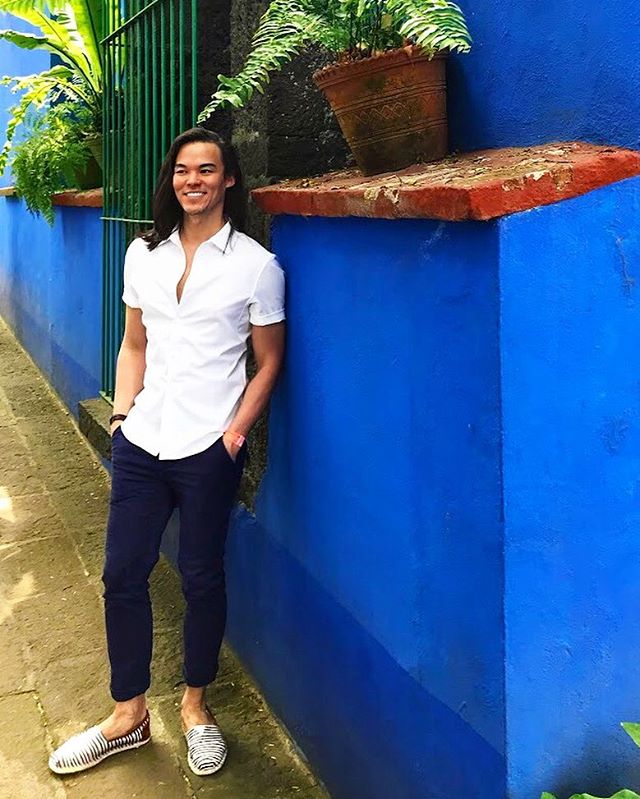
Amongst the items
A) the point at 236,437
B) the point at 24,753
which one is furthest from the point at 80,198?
the point at 24,753

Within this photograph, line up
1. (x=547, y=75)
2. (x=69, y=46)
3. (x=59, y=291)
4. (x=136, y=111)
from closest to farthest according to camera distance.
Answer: (x=547, y=75), (x=136, y=111), (x=69, y=46), (x=59, y=291)

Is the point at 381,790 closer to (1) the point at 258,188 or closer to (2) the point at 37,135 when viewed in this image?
(1) the point at 258,188

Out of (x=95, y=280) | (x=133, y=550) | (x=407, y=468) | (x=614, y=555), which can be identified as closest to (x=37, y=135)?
(x=95, y=280)

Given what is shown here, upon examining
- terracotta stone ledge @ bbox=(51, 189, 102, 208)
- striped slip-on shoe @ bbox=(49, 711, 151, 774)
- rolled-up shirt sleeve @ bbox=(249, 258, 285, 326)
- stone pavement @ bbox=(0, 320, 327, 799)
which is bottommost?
stone pavement @ bbox=(0, 320, 327, 799)

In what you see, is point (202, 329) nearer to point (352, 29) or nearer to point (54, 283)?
point (352, 29)

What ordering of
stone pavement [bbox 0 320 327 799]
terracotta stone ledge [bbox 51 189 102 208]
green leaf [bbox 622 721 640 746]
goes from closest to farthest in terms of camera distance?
green leaf [bbox 622 721 640 746], stone pavement [bbox 0 320 327 799], terracotta stone ledge [bbox 51 189 102 208]

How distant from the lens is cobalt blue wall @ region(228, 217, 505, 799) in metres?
1.77

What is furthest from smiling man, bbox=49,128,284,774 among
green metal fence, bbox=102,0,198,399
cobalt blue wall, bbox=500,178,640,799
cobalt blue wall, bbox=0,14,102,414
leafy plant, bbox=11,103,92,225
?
leafy plant, bbox=11,103,92,225

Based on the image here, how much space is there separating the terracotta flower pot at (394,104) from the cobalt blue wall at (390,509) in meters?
0.22

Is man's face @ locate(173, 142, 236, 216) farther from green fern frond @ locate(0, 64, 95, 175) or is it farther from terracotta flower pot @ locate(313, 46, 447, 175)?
green fern frond @ locate(0, 64, 95, 175)

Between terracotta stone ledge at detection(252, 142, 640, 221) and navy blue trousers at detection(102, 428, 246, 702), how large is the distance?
2.95ft

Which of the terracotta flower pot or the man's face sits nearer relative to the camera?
the terracotta flower pot

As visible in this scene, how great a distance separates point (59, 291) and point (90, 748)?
425 cm

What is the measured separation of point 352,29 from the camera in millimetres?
2254
